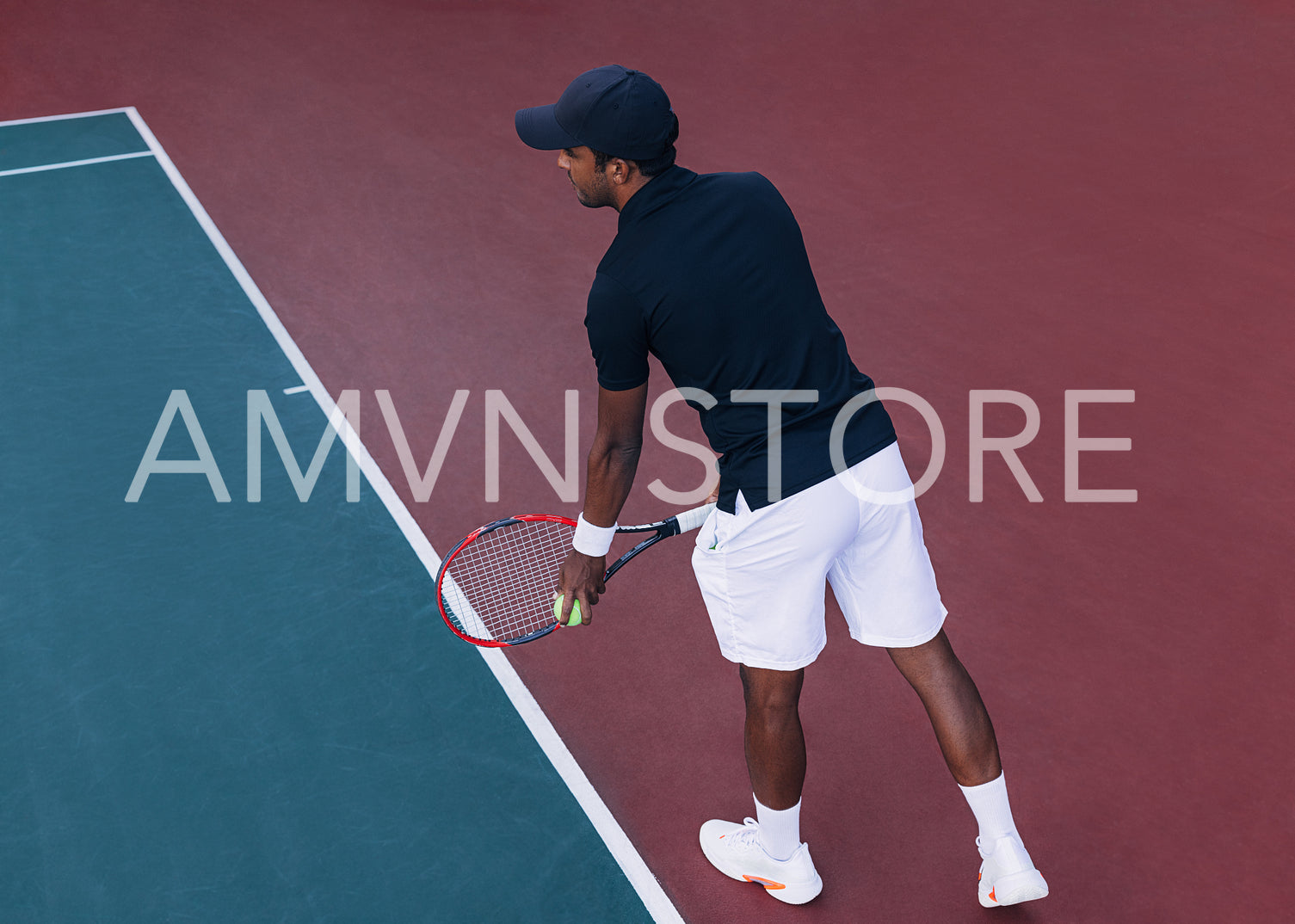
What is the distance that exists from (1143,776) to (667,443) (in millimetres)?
2411

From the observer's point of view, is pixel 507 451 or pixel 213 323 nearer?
pixel 507 451

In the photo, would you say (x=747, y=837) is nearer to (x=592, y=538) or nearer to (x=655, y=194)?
(x=592, y=538)

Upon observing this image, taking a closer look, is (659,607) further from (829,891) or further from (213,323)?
(213,323)

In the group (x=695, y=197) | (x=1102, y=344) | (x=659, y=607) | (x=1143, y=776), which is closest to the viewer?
(x=695, y=197)

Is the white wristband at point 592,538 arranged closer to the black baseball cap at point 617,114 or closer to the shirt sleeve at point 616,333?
the shirt sleeve at point 616,333

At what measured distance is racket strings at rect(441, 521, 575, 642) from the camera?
144 inches

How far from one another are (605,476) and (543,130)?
813 millimetres

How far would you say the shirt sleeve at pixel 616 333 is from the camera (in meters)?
2.39

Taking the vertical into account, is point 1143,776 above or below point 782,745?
below

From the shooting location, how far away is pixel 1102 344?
555cm

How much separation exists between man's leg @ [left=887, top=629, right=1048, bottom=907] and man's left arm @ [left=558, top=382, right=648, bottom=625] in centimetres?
79

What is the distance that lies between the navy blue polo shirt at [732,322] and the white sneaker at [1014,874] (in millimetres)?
1119

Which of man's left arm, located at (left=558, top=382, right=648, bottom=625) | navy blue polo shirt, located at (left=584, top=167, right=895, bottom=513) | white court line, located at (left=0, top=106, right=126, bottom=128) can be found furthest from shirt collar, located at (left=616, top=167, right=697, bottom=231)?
white court line, located at (left=0, top=106, right=126, bottom=128)

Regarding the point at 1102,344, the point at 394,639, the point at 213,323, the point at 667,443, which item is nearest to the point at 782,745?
the point at 394,639
